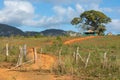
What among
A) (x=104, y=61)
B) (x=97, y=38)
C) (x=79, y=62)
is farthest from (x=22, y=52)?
(x=97, y=38)

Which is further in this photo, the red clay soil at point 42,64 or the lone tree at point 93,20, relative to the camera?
the lone tree at point 93,20

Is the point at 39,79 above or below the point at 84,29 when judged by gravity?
below

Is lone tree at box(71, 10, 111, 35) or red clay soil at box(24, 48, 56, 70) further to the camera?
lone tree at box(71, 10, 111, 35)

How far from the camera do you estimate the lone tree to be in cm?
7994

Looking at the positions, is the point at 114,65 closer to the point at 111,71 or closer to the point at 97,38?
the point at 111,71

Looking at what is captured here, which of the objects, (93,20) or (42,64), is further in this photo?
(93,20)

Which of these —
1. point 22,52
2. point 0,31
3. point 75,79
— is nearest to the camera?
point 75,79

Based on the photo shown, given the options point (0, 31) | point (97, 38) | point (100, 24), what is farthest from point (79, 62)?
point (0, 31)

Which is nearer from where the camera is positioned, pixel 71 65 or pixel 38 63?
pixel 71 65

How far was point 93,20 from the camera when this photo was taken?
262 ft

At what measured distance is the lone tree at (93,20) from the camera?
79.9 meters

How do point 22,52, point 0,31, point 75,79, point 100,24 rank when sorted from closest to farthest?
point 75,79
point 22,52
point 100,24
point 0,31

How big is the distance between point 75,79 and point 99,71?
233 cm

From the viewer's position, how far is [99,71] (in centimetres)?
1781
